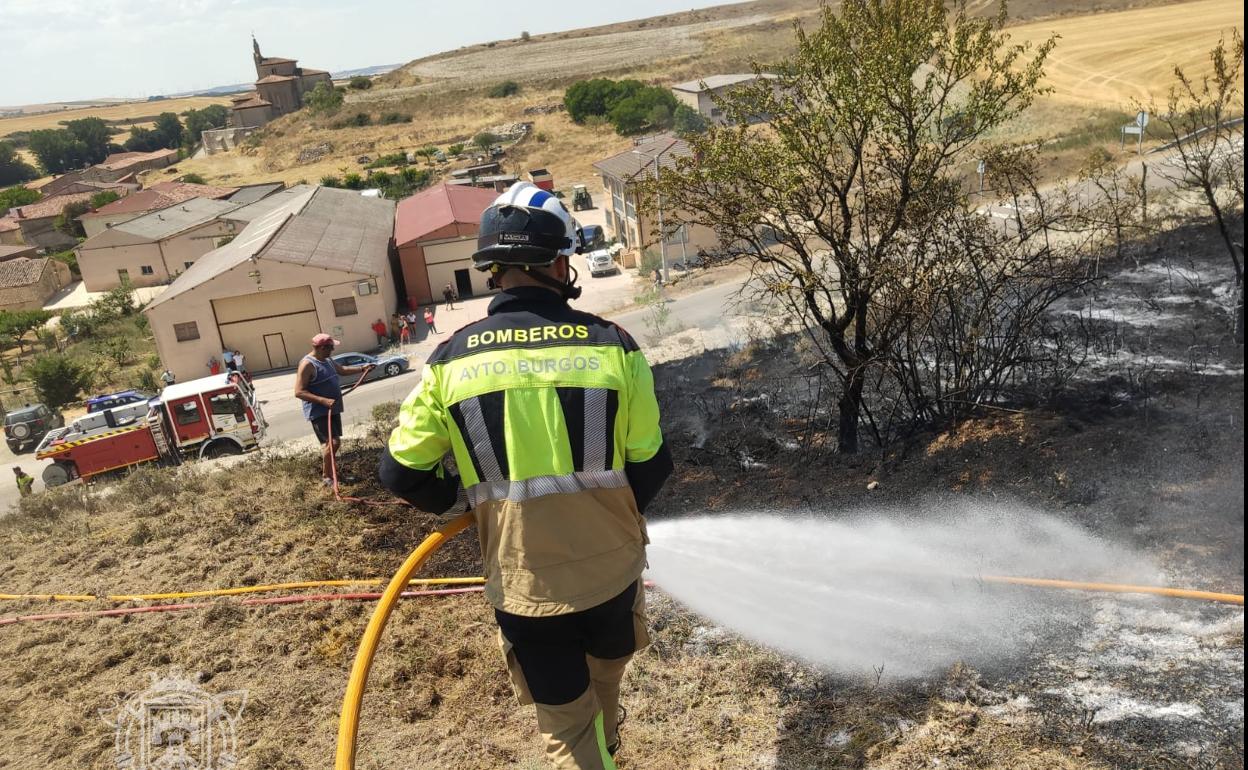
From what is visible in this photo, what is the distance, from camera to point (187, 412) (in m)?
17.9

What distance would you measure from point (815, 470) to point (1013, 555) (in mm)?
3210

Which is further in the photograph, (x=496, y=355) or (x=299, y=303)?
(x=299, y=303)

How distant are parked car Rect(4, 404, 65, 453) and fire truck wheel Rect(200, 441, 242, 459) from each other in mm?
11204

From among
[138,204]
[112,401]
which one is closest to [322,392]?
[112,401]

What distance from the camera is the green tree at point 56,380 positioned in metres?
28.6

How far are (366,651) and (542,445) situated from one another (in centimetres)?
134

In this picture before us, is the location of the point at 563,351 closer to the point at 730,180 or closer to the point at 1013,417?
the point at 730,180

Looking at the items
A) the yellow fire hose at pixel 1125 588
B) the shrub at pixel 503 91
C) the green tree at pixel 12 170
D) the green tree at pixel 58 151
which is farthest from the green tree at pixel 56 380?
the green tree at pixel 58 151

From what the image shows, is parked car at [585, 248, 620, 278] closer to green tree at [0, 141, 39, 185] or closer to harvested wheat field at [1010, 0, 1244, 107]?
harvested wheat field at [1010, 0, 1244, 107]

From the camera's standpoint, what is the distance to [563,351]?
2783 millimetres

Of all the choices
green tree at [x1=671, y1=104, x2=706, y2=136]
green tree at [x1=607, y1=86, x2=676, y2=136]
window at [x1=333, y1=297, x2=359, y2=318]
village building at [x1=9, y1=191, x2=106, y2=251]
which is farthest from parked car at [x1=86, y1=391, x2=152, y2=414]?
green tree at [x1=607, y1=86, x2=676, y2=136]

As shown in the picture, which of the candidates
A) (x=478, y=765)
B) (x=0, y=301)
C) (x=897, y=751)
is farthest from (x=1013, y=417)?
(x=0, y=301)

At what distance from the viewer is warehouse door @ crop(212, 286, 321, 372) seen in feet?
97.0

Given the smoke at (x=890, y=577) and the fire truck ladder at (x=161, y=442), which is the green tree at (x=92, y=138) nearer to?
the fire truck ladder at (x=161, y=442)
